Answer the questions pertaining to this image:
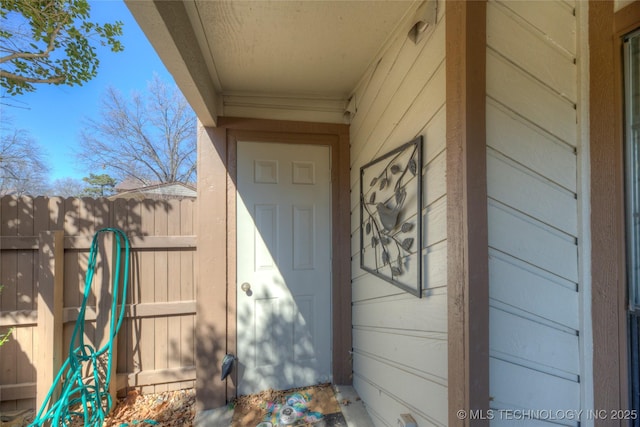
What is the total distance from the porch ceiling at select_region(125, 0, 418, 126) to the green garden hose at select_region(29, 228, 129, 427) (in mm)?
1402

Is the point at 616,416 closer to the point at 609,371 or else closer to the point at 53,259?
the point at 609,371

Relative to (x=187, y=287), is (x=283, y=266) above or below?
above

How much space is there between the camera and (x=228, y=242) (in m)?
1.99

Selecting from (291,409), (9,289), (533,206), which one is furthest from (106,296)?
(533,206)

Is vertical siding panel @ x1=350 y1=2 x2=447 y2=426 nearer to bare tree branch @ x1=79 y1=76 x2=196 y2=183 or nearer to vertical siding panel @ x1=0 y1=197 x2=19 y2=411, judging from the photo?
vertical siding panel @ x1=0 y1=197 x2=19 y2=411

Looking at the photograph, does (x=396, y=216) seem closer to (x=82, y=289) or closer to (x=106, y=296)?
(x=106, y=296)

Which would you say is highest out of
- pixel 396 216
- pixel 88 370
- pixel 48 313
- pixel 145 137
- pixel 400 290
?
pixel 145 137

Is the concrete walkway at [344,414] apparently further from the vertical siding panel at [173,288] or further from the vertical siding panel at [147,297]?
the vertical siding panel at [147,297]

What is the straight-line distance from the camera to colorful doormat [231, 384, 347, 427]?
1708mm

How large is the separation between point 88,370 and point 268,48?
2.79m

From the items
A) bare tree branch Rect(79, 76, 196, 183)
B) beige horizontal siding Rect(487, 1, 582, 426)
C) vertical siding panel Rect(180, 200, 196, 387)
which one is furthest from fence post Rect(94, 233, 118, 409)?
bare tree branch Rect(79, 76, 196, 183)

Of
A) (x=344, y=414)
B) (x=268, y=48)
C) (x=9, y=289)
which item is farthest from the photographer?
(x=9, y=289)

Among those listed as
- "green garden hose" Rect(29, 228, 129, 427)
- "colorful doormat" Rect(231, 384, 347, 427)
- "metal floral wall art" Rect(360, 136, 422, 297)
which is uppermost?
"metal floral wall art" Rect(360, 136, 422, 297)

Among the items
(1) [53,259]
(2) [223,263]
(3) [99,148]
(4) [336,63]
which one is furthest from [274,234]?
(3) [99,148]
